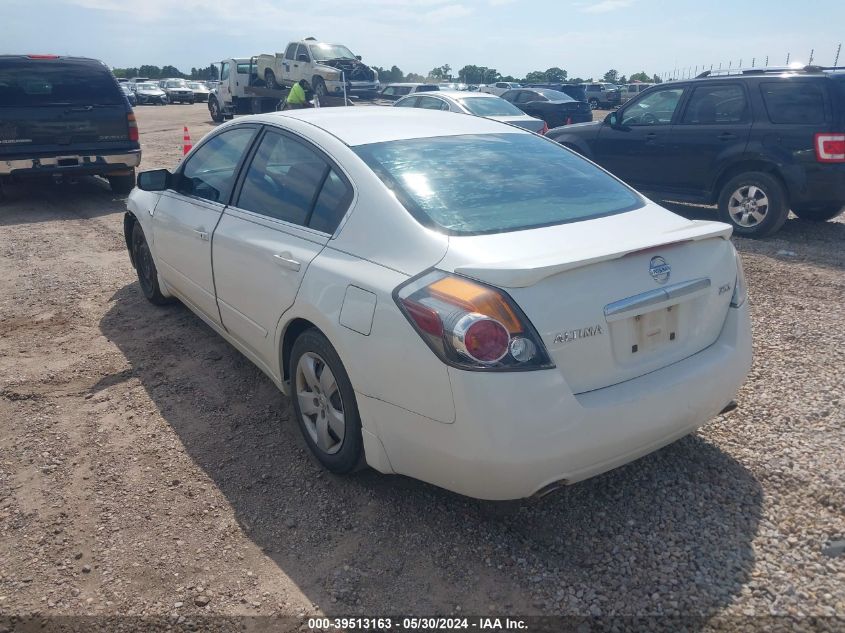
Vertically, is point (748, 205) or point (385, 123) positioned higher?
point (385, 123)

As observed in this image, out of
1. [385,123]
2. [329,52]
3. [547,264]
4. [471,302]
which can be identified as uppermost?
[329,52]

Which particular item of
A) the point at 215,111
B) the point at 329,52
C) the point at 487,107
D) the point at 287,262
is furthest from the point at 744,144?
the point at 215,111

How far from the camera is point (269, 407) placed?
4.09 metres

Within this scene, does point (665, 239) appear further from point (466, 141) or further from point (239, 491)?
point (239, 491)

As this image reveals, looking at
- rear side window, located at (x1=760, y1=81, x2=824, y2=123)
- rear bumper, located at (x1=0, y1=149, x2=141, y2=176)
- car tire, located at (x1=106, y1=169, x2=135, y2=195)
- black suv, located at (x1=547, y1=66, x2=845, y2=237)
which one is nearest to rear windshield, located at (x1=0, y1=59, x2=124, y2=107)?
rear bumper, located at (x1=0, y1=149, x2=141, y2=176)

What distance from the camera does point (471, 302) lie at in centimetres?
248

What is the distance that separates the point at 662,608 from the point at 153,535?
2068 millimetres

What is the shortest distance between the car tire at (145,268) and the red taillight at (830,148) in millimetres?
6675

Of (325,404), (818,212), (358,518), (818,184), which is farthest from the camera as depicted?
(818,212)

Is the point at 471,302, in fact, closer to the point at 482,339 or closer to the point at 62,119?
the point at 482,339

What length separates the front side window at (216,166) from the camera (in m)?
4.24

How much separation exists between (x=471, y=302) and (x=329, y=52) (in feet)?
80.1

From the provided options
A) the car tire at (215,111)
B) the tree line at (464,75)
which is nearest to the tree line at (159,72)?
the tree line at (464,75)

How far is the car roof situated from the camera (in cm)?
356
